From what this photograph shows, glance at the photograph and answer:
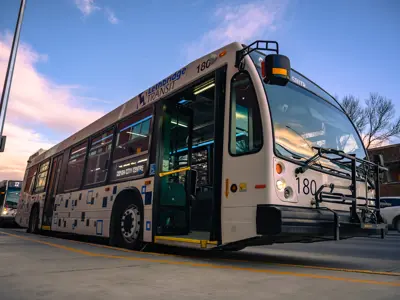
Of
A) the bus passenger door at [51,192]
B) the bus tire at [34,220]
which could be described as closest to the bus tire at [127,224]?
the bus passenger door at [51,192]

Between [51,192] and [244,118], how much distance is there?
28.0 ft

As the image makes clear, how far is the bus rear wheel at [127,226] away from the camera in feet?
20.0

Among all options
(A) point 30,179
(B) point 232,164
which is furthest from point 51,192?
(B) point 232,164

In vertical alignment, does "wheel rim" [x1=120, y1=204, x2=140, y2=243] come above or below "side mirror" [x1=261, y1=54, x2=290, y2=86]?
below

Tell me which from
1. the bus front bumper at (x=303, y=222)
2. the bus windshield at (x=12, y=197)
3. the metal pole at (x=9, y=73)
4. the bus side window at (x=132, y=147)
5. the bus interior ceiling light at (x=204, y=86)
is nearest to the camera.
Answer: the bus front bumper at (x=303, y=222)

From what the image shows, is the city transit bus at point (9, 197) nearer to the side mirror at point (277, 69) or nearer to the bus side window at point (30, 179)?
the bus side window at point (30, 179)

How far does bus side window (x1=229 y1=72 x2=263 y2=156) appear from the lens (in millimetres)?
4316

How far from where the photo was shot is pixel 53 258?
4.83m

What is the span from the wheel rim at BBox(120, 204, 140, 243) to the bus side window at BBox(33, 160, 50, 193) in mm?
6641

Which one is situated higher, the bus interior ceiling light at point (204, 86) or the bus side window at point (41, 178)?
the bus interior ceiling light at point (204, 86)

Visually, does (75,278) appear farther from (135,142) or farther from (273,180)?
(135,142)

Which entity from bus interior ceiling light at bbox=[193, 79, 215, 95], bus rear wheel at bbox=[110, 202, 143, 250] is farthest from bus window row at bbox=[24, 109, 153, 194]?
bus interior ceiling light at bbox=[193, 79, 215, 95]

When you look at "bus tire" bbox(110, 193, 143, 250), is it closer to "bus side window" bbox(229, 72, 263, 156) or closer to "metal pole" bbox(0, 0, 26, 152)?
"bus side window" bbox(229, 72, 263, 156)

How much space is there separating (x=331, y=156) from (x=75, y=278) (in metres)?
3.63
